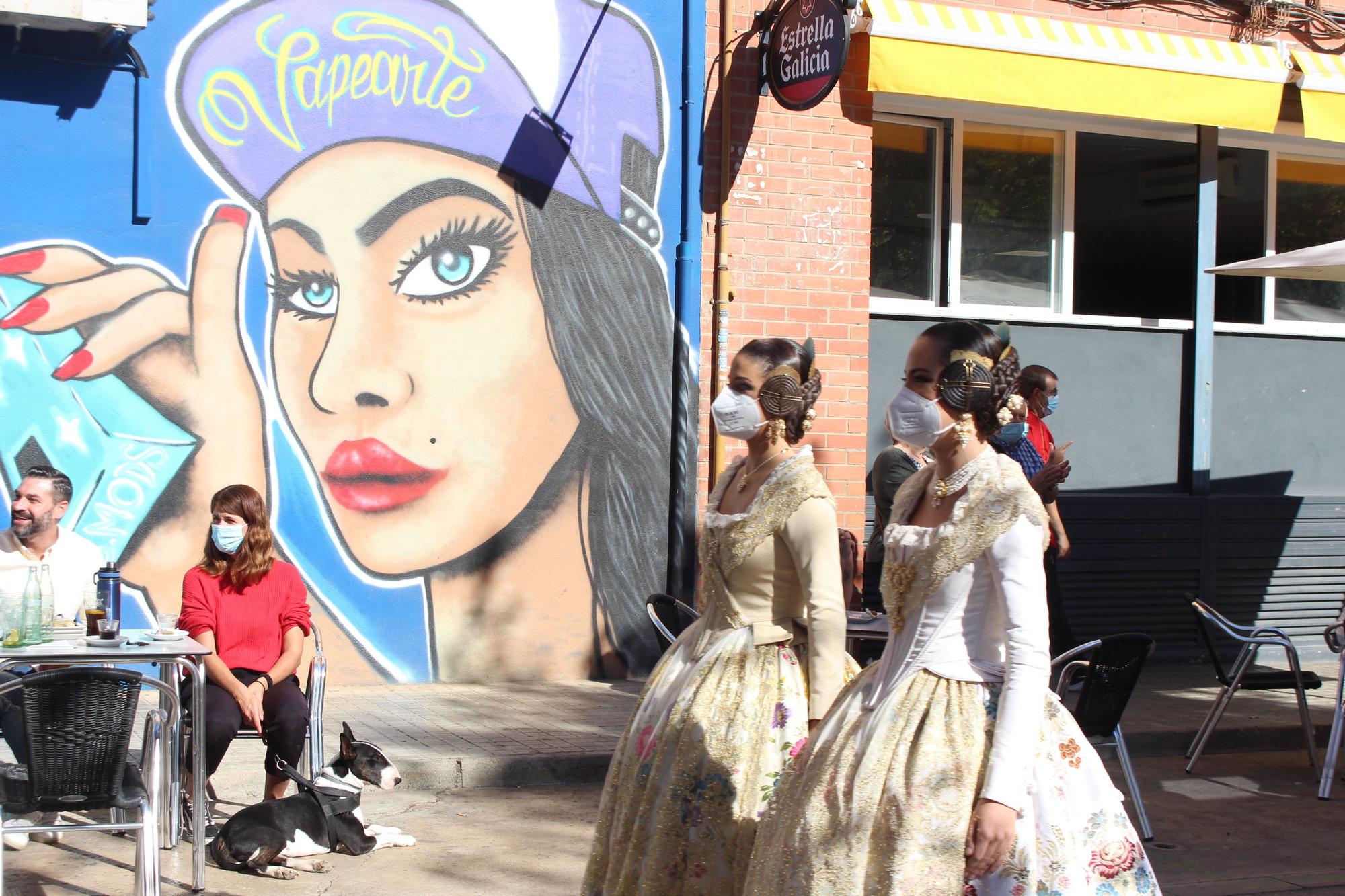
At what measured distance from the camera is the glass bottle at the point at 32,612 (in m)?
5.21

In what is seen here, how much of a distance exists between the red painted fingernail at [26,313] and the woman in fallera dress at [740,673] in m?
5.43

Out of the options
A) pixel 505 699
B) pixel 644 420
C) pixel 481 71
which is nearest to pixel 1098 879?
pixel 505 699

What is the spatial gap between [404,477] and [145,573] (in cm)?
159

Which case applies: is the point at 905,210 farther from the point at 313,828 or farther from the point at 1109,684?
the point at 313,828

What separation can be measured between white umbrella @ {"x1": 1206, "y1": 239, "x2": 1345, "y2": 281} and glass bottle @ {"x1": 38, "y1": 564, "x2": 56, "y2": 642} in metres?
6.69

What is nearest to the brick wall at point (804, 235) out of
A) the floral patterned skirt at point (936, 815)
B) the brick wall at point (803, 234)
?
the brick wall at point (803, 234)

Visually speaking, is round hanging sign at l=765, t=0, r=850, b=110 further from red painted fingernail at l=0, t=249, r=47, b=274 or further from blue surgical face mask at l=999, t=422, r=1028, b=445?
red painted fingernail at l=0, t=249, r=47, b=274

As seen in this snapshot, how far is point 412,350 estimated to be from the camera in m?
8.58

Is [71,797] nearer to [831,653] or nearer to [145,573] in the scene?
[831,653]

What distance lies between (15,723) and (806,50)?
19.7 feet

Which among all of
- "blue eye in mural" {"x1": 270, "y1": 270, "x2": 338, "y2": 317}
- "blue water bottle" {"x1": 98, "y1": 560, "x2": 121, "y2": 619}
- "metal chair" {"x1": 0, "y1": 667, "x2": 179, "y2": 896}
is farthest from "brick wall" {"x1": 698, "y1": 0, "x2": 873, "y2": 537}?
"metal chair" {"x1": 0, "y1": 667, "x2": 179, "y2": 896}

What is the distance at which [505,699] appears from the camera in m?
8.30

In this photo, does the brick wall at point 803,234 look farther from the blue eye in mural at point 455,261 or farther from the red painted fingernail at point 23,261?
the red painted fingernail at point 23,261

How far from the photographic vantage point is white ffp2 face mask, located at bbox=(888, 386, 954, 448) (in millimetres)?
3090
